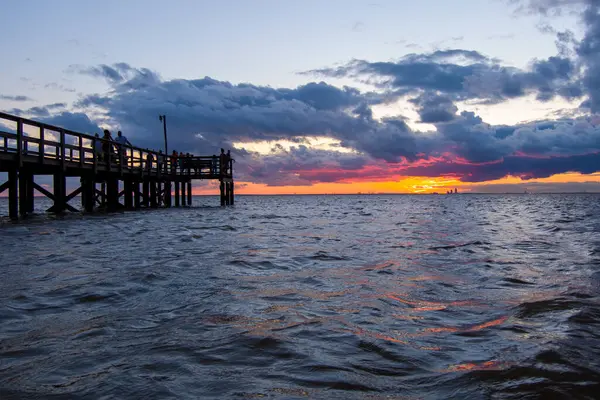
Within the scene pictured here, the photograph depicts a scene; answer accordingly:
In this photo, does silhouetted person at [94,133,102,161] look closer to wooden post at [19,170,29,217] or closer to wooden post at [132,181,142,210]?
wooden post at [19,170,29,217]

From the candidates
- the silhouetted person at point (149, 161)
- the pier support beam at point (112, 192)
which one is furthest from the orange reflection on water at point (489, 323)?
the silhouetted person at point (149, 161)

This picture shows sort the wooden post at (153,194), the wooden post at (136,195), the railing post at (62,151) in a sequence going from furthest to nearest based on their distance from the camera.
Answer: the wooden post at (153,194) < the wooden post at (136,195) < the railing post at (62,151)

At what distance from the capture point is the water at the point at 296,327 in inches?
114

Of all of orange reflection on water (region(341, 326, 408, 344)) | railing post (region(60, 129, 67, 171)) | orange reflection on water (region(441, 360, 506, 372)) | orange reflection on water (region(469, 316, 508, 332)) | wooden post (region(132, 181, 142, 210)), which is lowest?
orange reflection on water (region(469, 316, 508, 332))

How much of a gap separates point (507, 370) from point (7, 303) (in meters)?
4.93

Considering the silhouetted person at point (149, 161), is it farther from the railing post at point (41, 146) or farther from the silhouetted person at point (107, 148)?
the railing post at point (41, 146)

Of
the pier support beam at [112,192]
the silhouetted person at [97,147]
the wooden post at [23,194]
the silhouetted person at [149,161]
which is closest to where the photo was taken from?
the wooden post at [23,194]

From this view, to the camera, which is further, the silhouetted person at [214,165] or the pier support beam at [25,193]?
the silhouetted person at [214,165]

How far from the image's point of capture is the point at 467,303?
5.26 metres

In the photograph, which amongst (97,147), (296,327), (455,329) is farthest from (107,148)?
(455,329)

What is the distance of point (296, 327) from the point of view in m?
4.19

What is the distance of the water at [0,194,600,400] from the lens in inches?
114

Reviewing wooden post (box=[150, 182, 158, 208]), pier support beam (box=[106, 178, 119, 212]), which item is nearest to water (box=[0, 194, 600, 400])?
pier support beam (box=[106, 178, 119, 212])

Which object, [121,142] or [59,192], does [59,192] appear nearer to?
[59,192]
